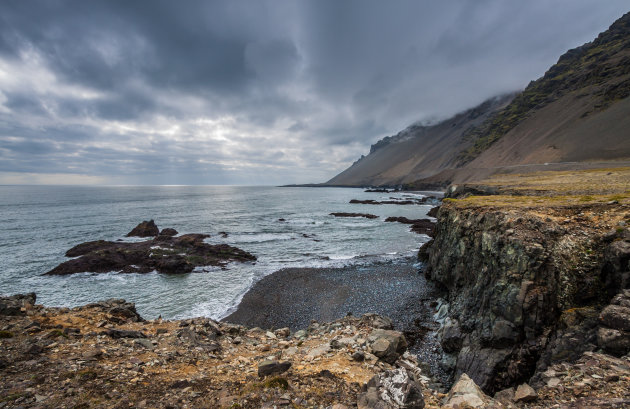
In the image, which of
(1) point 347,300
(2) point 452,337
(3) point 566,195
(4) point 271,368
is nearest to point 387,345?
(4) point 271,368

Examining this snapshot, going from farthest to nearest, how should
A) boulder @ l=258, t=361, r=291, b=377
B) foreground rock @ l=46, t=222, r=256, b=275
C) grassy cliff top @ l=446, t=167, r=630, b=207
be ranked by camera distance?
foreground rock @ l=46, t=222, r=256, b=275, grassy cliff top @ l=446, t=167, r=630, b=207, boulder @ l=258, t=361, r=291, b=377

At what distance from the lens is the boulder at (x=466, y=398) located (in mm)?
5703

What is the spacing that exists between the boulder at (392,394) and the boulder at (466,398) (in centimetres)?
116

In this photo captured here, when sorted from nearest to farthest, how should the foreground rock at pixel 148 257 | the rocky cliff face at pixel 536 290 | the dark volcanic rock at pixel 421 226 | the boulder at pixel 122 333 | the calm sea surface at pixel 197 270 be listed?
the rocky cliff face at pixel 536 290
the boulder at pixel 122 333
the calm sea surface at pixel 197 270
the foreground rock at pixel 148 257
the dark volcanic rock at pixel 421 226

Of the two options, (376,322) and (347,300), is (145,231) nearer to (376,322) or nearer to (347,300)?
(347,300)

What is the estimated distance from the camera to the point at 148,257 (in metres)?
31.6

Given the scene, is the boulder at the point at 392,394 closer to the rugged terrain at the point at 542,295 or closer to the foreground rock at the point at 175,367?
the foreground rock at the point at 175,367

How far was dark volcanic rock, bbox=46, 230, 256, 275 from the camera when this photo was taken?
94.3 ft

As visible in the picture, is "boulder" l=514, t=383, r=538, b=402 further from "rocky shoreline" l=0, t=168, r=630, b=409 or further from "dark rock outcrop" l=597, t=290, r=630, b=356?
"dark rock outcrop" l=597, t=290, r=630, b=356

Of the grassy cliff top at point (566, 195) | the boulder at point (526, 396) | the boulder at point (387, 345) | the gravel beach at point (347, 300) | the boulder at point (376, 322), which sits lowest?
the gravel beach at point (347, 300)

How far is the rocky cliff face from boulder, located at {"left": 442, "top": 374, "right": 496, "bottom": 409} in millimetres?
3996

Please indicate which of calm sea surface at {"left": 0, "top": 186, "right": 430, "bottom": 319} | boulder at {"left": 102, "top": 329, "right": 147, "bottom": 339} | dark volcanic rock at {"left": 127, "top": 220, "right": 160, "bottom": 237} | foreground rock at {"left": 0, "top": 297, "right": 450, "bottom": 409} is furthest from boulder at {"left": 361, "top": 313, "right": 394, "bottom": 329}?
dark volcanic rock at {"left": 127, "top": 220, "right": 160, "bottom": 237}

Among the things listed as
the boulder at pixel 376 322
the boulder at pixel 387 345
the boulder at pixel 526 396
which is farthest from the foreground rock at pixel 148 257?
the boulder at pixel 526 396

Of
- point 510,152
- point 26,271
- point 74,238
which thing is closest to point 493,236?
point 26,271
